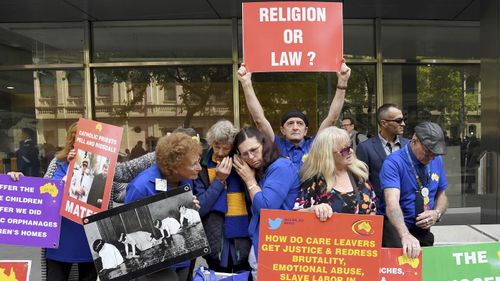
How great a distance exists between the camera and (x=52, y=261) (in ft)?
11.4

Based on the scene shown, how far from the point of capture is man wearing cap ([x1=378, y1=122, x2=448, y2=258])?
3.06 meters

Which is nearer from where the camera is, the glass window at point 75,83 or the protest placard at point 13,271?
the protest placard at point 13,271

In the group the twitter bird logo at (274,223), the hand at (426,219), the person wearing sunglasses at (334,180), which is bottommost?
the hand at (426,219)

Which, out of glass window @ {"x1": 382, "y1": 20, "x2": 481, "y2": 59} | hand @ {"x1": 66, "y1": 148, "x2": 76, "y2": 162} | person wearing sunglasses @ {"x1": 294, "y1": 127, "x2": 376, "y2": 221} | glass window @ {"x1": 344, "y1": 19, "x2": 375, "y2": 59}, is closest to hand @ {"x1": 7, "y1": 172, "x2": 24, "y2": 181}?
hand @ {"x1": 66, "y1": 148, "x2": 76, "y2": 162}

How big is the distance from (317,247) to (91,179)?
1601 mm

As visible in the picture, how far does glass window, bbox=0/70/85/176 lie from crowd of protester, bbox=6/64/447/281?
6.60 metres

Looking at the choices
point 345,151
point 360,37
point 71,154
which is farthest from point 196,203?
point 360,37

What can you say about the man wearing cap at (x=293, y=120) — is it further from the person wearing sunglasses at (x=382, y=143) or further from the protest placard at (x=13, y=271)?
the protest placard at (x=13, y=271)

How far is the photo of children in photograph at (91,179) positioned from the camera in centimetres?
328

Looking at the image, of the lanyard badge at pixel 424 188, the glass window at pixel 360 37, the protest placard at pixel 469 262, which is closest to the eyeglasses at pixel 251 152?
the lanyard badge at pixel 424 188

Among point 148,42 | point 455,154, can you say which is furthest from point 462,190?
point 148,42

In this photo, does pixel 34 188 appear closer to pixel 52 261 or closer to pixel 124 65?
pixel 52 261

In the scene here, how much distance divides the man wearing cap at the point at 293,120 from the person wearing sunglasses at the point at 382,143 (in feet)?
1.89

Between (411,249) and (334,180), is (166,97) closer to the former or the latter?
(334,180)
